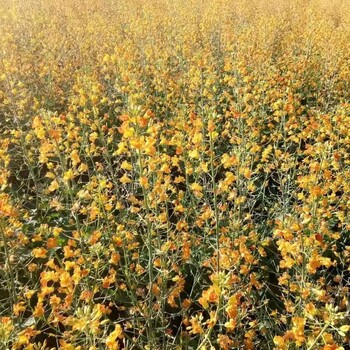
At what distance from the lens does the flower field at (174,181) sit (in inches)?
90.6

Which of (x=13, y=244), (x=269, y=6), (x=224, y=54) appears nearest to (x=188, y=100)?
(x=224, y=54)

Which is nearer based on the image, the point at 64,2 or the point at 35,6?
the point at 35,6

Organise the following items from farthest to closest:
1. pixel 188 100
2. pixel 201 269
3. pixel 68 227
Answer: pixel 188 100 → pixel 68 227 → pixel 201 269

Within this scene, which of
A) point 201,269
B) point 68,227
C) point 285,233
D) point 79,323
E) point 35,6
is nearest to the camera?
point 79,323

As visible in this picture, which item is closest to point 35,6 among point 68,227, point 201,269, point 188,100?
point 188,100

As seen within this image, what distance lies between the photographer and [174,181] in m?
3.21

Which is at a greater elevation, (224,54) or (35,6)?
(35,6)

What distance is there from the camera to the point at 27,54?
6.93 meters

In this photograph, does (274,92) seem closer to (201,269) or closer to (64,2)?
(201,269)

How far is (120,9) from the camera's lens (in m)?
12.0

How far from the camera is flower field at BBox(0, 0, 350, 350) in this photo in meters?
2.30

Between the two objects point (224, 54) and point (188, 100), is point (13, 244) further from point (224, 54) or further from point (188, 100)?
point (224, 54)

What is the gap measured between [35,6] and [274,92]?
920 cm

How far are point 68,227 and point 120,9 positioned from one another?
962 centimetres
